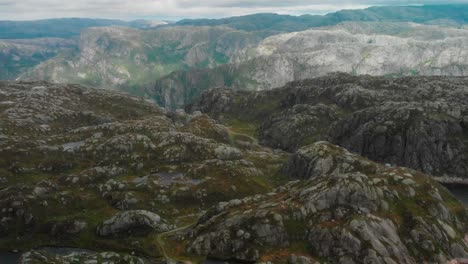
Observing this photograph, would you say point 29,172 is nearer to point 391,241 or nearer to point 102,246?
point 102,246

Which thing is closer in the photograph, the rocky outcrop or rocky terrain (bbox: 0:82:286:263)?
the rocky outcrop

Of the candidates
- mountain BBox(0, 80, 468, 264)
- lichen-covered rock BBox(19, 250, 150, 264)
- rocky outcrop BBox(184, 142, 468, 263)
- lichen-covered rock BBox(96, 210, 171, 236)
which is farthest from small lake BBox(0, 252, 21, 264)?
rocky outcrop BBox(184, 142, 468, 263)

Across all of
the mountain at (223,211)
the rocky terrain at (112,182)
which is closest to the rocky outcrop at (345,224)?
the mountain at (223,211)

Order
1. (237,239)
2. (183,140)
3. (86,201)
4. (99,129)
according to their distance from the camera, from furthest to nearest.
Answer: (99,129) → (183,140) → (86,201) → (237,239)

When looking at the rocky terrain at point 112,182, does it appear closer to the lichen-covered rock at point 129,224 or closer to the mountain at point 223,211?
the lichen-covered rock at point 129,224

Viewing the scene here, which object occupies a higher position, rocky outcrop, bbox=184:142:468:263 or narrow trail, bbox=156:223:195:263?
rocky outcrop, bbox=184:142:468:263

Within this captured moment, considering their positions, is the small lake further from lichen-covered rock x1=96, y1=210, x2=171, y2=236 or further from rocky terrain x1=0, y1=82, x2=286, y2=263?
lichen-covered rock x1=96, y1=210, x2=171, y2=236

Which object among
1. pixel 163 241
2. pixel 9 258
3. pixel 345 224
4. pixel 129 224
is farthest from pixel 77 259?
pixel 345 224

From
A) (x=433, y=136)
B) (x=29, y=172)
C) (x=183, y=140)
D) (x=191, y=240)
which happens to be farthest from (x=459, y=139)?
(x=29, y=172)
